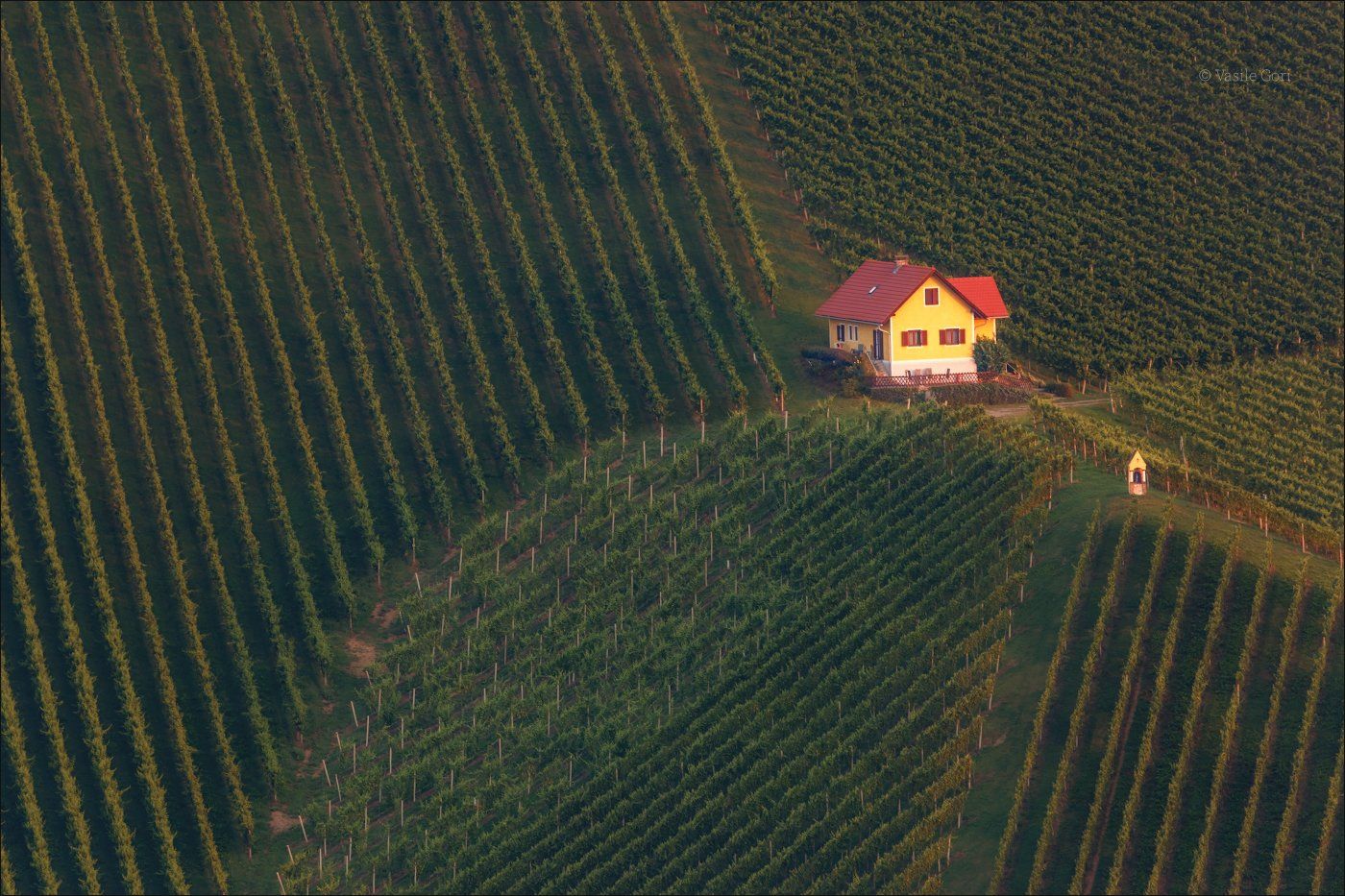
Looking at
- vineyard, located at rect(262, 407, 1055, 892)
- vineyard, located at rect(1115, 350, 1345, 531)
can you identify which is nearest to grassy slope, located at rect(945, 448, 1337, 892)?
vineyard, located at rect(262, 407, 1055, 892)

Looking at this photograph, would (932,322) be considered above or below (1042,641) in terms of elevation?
above

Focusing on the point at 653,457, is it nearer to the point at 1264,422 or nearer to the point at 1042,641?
the point at 1042,641

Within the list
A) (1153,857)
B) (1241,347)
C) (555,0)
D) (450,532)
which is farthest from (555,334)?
(1153,857)

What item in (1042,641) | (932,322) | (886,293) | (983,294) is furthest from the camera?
(983,294)

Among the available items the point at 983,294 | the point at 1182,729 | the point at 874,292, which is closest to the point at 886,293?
the point at 874,292

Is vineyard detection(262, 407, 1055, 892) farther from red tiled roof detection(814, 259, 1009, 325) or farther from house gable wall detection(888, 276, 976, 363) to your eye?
red tiled roof detection(814, 259, 1009, 325)

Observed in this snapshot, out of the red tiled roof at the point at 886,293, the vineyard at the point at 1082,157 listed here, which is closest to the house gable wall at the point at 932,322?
the red tiled roof at the point at 886,293

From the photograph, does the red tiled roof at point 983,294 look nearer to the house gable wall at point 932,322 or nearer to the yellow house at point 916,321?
Answer: the yellow house at point 916,321
